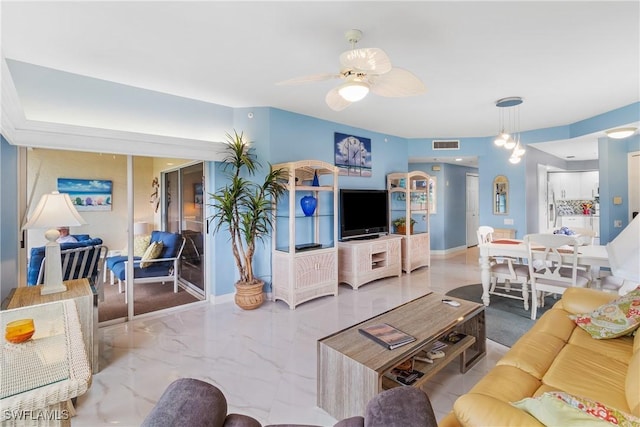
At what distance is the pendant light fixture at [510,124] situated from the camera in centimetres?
393

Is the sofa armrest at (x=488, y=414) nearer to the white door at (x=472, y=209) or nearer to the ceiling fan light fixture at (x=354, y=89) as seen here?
the ceiling fan light fixture at (x=354, y=89)

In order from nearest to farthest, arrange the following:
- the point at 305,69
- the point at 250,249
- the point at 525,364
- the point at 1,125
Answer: the point at 525,364
the point at 1,125
the point at 305,69
the point at 250,249

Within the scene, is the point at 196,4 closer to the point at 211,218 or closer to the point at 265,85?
the point at 265,85

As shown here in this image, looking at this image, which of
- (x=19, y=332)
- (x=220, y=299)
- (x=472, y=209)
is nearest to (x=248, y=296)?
(x=220, y=299)

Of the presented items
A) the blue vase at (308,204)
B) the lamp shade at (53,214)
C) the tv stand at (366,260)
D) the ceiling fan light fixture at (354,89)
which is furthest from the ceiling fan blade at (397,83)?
the tv stand at (366,260)

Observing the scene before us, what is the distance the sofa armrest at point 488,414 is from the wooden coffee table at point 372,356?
Result: 0.57 m

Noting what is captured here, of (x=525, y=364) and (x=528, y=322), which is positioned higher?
(x=525, y=364)

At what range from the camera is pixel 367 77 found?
89.0 inches

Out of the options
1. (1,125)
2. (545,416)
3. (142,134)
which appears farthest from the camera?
(142,134)

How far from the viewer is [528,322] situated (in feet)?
10.8

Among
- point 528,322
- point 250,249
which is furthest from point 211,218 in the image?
point 528,322

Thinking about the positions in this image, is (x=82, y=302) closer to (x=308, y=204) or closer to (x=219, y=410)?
(x=219, y=410)

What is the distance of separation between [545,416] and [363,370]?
881mm

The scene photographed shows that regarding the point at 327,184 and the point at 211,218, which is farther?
the point at 327,184
